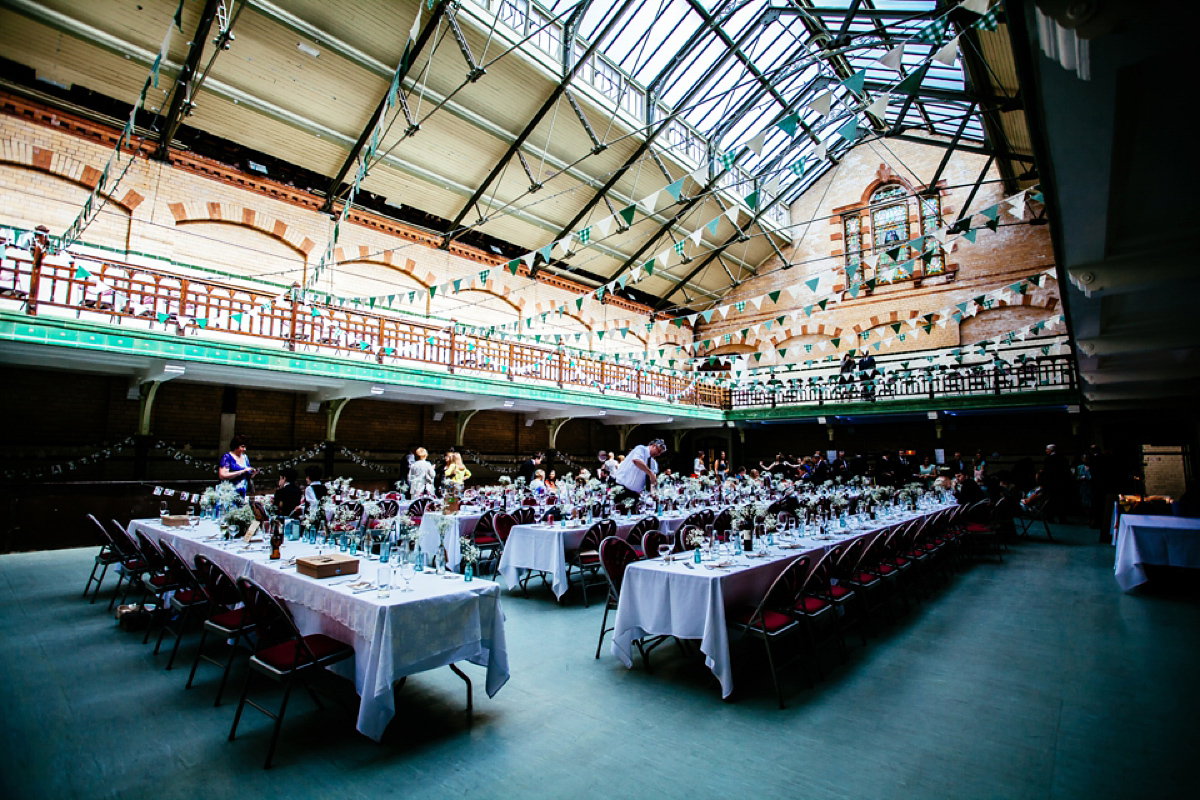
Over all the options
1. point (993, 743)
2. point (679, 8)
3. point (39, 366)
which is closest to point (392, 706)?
point (993, 743)

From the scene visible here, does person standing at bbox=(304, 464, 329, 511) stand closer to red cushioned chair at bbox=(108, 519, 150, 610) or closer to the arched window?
red cushioned chair at bbox=(108, 519, 150, 610)

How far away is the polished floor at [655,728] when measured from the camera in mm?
2447

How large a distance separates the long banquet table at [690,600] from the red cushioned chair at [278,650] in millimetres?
1802

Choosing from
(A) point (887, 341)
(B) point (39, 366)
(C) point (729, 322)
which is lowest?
(B) point (39, 366)

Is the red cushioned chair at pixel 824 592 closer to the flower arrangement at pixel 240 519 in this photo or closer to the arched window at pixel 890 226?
the flower arrangement at pixel 240 519

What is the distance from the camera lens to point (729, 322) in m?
20.9

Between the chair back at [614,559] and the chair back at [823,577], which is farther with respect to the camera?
the chair back at [614,559]

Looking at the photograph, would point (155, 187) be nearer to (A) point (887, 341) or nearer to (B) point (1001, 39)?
(B) point (1001, 39)

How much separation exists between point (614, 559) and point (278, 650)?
2299mm

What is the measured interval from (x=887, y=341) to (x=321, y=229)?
16024 millimetres

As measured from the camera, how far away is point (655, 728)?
2.99 m

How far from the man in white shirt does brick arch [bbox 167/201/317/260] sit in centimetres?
839

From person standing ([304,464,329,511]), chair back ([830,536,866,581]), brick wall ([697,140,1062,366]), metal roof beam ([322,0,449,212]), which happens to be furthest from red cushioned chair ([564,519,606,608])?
brick wall ([697,140,1062,366])

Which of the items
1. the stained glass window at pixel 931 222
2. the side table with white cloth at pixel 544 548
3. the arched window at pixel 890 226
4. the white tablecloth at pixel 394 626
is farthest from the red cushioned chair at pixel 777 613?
the stained glass window at pixel 931 222
